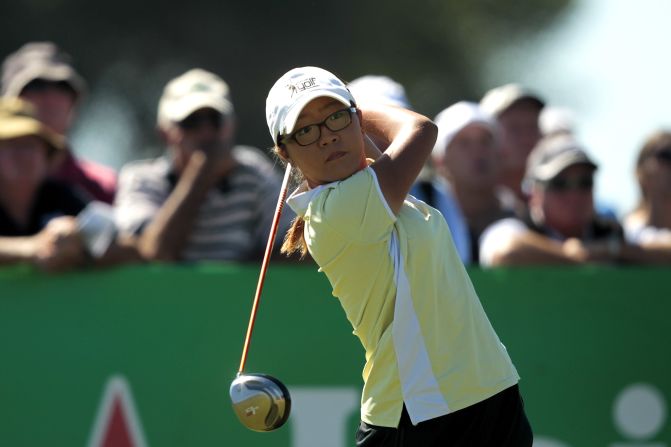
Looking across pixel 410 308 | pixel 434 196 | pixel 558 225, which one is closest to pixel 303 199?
pixel 410 308

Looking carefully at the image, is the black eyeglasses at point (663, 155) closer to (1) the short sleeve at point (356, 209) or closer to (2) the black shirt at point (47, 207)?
(2) the black shirt at point (47, 207)

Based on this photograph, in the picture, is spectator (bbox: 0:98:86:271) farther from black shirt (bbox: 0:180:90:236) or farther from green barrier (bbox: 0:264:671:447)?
green barrier (bbox: 0:264:671:447)

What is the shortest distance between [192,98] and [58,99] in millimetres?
1055

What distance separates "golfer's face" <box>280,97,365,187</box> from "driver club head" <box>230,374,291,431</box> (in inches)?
29.3

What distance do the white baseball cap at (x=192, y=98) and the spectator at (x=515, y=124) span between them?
1.76 m

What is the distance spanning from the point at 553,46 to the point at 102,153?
617 cm

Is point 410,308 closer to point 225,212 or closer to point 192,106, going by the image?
point 225,212

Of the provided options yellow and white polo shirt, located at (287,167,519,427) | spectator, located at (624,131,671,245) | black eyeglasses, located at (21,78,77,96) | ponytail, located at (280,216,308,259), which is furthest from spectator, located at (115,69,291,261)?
yellow and white polo shirt, located at (287,167,519,427)

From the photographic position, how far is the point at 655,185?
890 centimetres

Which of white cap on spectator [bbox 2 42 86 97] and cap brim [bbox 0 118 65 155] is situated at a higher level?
white cap on spectator [bbox 2 42 86 97]

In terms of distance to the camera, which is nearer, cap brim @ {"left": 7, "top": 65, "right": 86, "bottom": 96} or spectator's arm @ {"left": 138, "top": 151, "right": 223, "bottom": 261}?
spectator's arm @ {"left": 138, "top": 151, "right": 223, "bottom": 261}

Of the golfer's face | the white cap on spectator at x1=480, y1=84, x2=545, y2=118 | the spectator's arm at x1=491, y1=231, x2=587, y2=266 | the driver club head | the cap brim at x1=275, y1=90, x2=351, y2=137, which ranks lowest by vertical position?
the driver club head

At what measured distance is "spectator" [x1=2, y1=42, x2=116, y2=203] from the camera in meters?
8.80

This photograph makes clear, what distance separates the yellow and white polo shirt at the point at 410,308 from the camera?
5.38m
